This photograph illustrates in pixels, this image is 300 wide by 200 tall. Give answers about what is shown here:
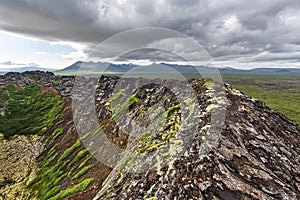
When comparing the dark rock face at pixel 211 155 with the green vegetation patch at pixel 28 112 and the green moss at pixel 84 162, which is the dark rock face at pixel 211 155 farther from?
the green vegetation patch at pixel 28 112

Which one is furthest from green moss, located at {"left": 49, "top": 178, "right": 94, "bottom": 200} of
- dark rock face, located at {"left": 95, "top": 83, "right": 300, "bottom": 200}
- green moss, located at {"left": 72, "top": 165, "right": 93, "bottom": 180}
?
dark rock face, located at {"left": 95, "top": 83, "right": 300, "bottom": 200}

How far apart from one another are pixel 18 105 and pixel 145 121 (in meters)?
97.1

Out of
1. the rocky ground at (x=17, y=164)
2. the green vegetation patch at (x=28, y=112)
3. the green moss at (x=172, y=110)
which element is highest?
the green moss at (x=172, y=110)

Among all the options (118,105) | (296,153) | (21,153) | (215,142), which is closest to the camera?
(215,142)

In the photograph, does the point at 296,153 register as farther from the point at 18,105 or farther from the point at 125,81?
the point at 18,105

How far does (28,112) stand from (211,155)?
9853 centimetres

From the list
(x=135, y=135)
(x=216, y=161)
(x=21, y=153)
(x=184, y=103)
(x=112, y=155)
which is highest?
(x=184, y=103)

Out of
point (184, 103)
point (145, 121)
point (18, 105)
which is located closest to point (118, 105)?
point (145, 121)

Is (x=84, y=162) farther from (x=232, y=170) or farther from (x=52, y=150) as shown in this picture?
(x=232, y=170)

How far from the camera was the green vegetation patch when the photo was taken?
7719 cm

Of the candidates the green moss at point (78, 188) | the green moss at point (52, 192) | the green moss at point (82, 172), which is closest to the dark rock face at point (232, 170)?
the green moss at point (78, 188)

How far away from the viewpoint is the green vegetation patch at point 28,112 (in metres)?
77.2

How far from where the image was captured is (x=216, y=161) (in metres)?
19.2

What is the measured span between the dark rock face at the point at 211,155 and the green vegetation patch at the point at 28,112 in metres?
52.1
